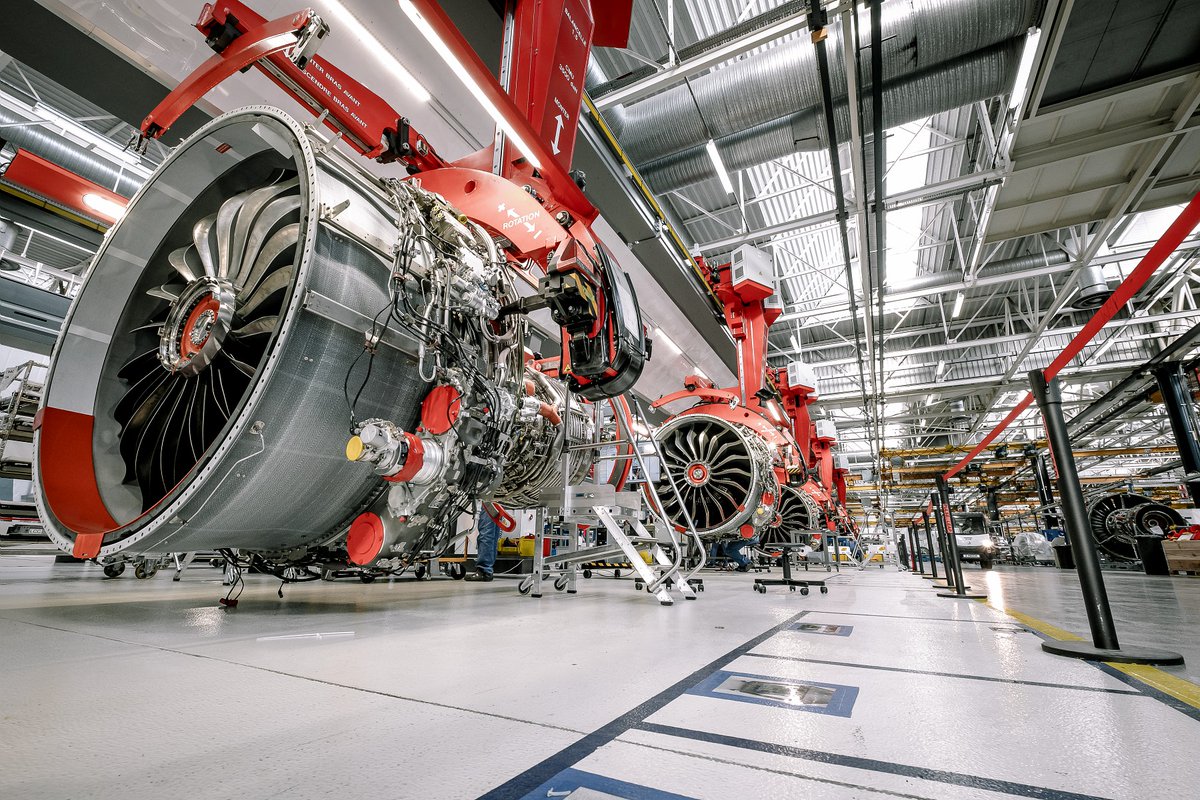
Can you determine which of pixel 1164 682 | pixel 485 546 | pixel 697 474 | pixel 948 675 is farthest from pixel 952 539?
pixel 485 546

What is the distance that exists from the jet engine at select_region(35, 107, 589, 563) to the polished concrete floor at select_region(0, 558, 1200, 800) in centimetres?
46

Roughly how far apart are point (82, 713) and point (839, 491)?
14987 mm

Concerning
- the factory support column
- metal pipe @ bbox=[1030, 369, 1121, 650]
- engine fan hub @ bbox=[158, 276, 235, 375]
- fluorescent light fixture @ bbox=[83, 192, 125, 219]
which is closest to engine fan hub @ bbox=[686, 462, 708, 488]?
metal pipe @ bbox=[1030, 369, 1121, 650]

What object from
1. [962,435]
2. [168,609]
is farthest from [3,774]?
[962,435]

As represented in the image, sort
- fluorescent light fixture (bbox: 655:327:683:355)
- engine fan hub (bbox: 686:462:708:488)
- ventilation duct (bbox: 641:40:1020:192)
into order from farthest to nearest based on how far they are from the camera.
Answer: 1. fluorescent light fixture (bbox: 655:327:683:355)
2. ventilation duct (bbox: 641:40:1020:192)
3. engine fan hub (bbox: 686:462:708:488)

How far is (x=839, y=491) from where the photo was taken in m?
13.8

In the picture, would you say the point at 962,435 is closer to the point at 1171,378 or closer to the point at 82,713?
the point at 1171,378

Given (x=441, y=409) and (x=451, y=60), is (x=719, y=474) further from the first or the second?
(x=451, y=60)

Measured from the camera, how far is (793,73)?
237 inches

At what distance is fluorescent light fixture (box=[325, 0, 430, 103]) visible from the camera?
12.3ft

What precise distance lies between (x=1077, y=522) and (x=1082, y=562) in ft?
0.49

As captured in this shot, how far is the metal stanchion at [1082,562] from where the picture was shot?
1.76m

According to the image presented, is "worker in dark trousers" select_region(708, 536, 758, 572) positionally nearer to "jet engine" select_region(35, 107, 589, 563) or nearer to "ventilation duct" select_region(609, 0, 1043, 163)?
"ventilation duct" select_region(609, 0, 1043, 163)

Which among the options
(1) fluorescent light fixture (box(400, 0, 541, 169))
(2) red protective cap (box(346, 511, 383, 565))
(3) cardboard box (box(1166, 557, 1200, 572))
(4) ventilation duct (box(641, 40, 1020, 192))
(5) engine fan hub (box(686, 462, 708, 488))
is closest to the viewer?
(1) fluorescent light fixture (box(400, 0, 541, 169))
